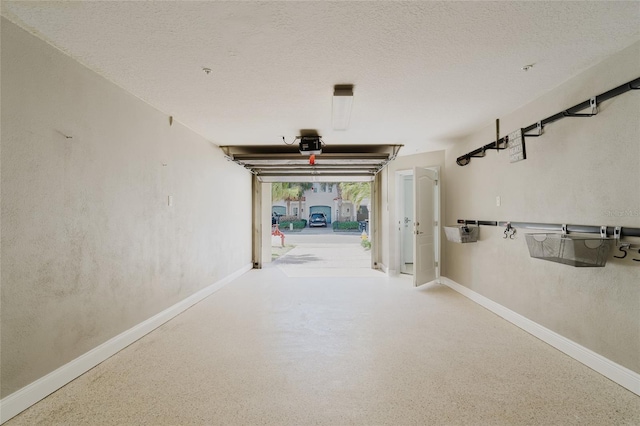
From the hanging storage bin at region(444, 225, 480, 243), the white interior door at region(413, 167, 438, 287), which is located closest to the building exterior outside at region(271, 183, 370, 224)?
the white interior door at region(413, 167, 438, 287)

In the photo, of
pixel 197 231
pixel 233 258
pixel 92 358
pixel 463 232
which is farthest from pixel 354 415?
pixel 233 258

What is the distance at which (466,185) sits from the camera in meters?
4.74

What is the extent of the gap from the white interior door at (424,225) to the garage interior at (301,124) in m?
1.09

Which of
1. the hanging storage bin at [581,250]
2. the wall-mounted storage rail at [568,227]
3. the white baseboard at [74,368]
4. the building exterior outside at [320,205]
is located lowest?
the white baseboard at [74,368]

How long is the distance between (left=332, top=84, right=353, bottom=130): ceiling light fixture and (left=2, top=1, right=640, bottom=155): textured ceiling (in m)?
0.10

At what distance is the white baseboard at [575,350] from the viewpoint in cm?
219

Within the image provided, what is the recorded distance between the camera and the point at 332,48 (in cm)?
224

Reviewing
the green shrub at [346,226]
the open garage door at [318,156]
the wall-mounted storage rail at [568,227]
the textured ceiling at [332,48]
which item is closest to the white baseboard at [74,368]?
the textured ceiling at [332,48]

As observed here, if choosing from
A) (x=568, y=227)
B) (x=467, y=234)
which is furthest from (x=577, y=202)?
(x=467, y=234)

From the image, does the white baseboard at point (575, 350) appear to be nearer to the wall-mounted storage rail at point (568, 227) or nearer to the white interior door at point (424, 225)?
the wall-mounted storage rail at point (568, 227)

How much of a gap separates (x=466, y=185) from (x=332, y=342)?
334 centimetres

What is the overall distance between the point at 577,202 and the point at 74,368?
4.49 meters

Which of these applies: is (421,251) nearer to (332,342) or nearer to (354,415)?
(332,342)

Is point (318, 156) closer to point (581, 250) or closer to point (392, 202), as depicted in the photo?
point (392, 202)
